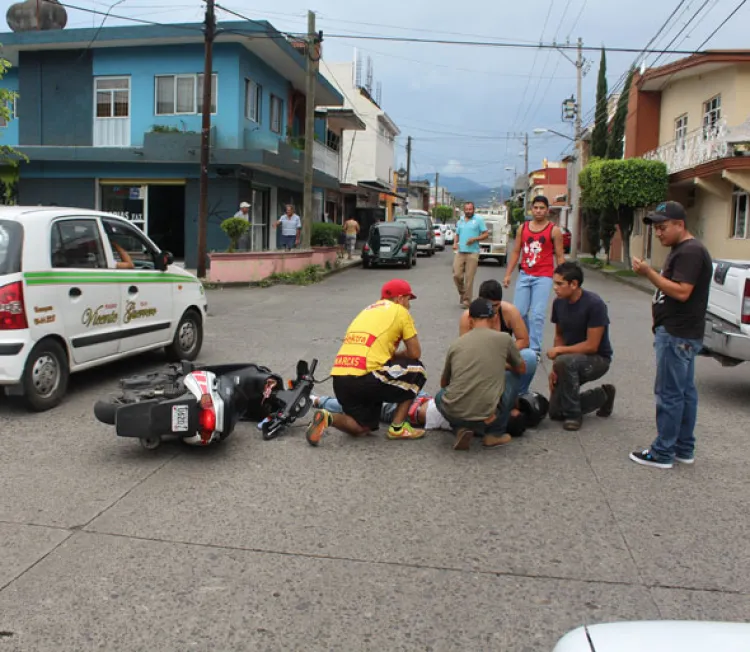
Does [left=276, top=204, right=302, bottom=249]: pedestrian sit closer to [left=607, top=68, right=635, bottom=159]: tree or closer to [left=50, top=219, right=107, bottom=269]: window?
[left=50, top=219, right=107, bottom=269]: window

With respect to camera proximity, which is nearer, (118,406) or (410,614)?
(410,614)

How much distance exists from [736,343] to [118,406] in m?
5.43

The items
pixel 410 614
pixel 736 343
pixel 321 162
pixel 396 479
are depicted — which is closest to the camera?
pixel 410 614

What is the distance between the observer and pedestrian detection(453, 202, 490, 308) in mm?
13594

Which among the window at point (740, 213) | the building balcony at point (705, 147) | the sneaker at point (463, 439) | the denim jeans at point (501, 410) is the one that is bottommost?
the sneaker at point (463, 439)

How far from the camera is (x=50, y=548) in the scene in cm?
385

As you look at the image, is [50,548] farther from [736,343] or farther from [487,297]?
[736,343]

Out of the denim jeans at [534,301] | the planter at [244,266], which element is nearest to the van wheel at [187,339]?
the denim jeans at [534,301]

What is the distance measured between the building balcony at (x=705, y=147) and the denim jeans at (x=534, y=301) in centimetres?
1424

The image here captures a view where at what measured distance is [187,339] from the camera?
8.90m

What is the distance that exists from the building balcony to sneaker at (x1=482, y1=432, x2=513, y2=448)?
17199 millimetres

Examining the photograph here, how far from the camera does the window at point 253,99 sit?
23406 millimetres

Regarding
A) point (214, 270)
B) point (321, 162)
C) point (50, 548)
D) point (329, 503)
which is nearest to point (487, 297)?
point (329, 503)

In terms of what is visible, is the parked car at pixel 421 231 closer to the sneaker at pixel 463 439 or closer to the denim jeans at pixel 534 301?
the denim jeans at pixel 534 301
